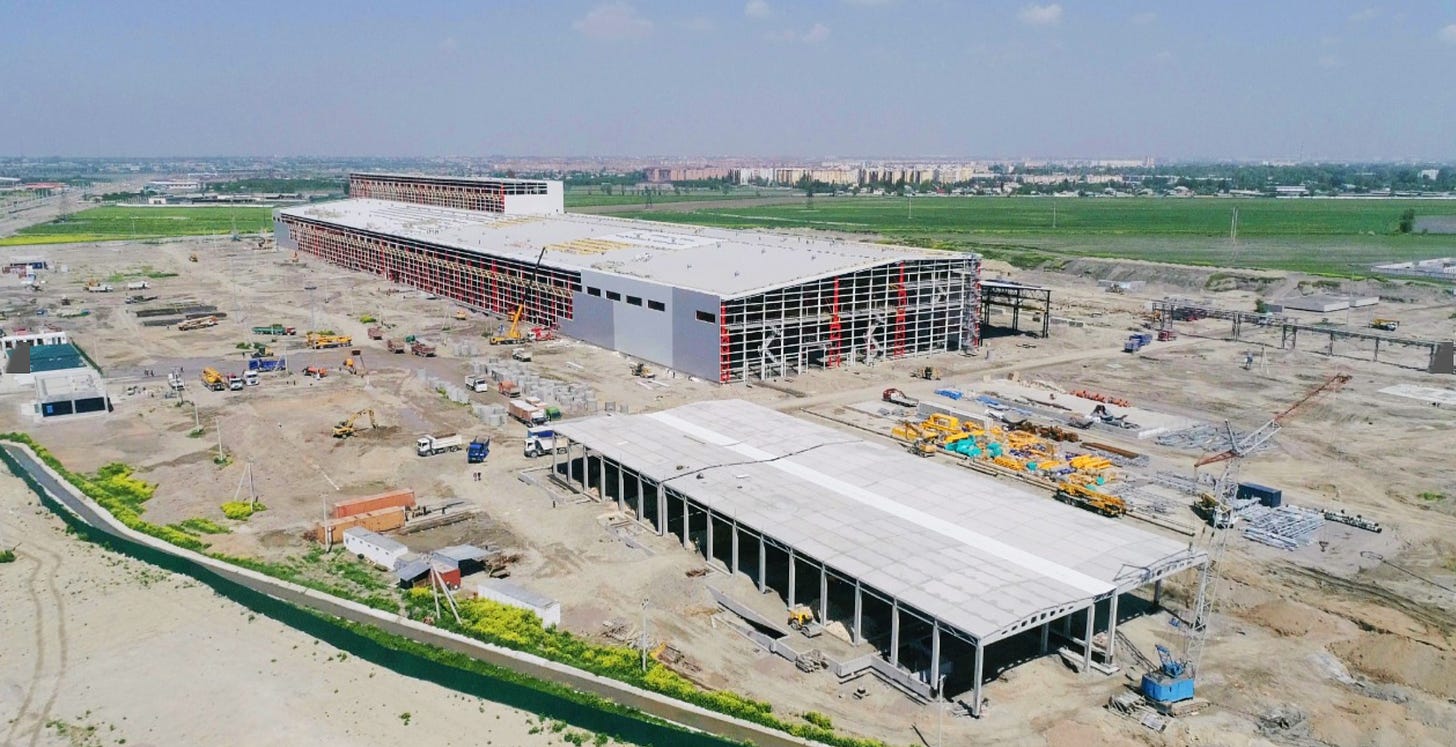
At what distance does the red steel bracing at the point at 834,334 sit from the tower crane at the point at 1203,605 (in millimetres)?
22895

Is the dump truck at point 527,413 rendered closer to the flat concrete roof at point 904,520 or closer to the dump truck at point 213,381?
the flat concrete roof at point 904,520

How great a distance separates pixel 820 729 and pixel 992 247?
128645 millimetres

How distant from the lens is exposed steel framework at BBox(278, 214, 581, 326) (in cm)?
7350

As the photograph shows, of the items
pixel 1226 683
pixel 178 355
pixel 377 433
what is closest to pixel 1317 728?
pixel 1226 683

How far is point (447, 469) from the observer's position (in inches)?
1646

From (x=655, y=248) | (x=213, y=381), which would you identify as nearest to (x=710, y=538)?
(x=213, y=381)

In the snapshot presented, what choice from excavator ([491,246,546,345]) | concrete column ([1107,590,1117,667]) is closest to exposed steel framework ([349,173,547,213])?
excavator ([491,246,546,345])

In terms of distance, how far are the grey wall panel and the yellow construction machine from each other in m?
23.9

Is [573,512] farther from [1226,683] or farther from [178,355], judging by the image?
[178,355]

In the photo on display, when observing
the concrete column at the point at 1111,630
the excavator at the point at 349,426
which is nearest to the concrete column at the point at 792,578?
the concrete column at the point at 1111,630

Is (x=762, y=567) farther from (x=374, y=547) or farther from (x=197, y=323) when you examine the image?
(x=197, y=323)

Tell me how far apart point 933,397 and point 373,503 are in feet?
101

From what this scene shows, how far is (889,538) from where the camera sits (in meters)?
28.3

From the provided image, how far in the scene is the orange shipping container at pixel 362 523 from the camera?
33812 millimetres
